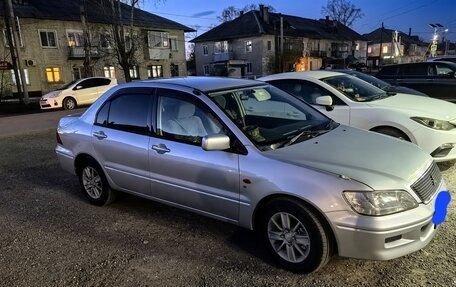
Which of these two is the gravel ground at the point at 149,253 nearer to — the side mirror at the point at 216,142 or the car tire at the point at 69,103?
the side mirror at the point at 216,142

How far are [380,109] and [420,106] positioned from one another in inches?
23.7

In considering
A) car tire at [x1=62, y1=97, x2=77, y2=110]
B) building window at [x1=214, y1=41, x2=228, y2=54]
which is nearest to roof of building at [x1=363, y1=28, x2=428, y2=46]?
building window at [x1=214, y1=41, x2=228, y2=54]

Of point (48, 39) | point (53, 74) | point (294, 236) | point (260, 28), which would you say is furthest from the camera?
point (260, 28)

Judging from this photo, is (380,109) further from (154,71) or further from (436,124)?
(154,71)

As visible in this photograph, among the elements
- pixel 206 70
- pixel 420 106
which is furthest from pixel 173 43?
pixel 420 106

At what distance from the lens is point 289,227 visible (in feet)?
10.2

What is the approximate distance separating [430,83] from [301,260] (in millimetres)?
9759

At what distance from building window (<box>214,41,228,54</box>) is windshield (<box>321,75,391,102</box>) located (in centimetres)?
5012

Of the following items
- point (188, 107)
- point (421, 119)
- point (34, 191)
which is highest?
point (188, 107)

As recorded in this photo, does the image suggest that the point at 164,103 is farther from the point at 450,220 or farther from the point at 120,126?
the point at 450,220

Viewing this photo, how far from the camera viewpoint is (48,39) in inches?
1346

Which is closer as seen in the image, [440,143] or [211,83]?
[211,83]

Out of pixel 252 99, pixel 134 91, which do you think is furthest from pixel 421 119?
pixel 134 91

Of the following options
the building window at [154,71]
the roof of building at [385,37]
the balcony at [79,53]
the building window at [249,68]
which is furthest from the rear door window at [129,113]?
the roof of building at [385,37]
